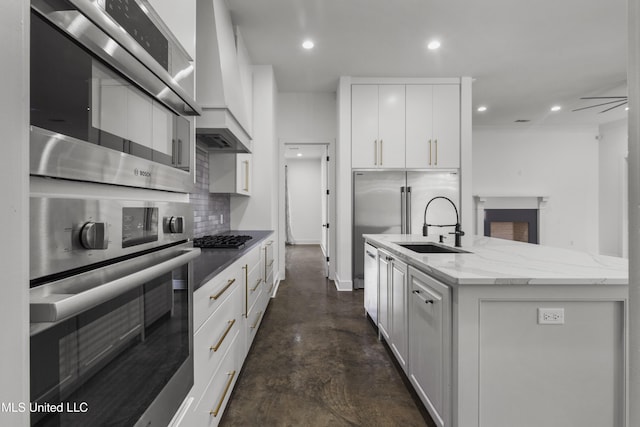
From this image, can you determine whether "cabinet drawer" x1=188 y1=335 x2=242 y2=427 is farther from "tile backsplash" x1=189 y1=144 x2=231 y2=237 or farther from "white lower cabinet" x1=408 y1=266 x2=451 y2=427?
"tile backsplash" x1=189 y1=144 x2=231 y2=237

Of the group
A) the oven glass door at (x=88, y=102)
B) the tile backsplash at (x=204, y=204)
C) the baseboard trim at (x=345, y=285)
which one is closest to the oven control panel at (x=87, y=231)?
the oven glass door at (x=88, y=102)

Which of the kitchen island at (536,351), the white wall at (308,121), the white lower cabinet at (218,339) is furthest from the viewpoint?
the white wall at (308,121)

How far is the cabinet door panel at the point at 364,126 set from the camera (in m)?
4.31

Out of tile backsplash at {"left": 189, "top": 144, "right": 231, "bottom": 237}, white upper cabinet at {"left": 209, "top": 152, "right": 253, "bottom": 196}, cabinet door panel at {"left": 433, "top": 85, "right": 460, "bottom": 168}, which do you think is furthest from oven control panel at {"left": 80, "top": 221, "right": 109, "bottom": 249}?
cabinet door panel at {"left": 433, "top": 85, "right": 460, "bottom": 168}

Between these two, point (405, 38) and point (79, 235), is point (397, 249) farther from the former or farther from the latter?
point (405, 38)

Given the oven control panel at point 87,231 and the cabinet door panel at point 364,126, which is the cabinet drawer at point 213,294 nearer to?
the oven control panel at point 87,231

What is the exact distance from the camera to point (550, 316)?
1240mm

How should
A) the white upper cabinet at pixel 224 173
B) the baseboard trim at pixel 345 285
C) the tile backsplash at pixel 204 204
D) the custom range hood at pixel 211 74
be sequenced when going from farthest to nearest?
the baseboard trim at pixel 345 285 < the white upper cabinet at pixel 224 173 < the tile backsplash at pixel 204 204 < the custom range hood at pixel 211 74

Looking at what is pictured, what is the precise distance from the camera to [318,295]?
3975 mm

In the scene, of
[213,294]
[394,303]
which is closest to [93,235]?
[213,294]

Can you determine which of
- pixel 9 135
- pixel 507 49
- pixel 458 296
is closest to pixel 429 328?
pixel 458 296

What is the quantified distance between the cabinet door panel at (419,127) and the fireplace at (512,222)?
339 cm

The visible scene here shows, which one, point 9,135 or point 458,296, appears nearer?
point 9,135

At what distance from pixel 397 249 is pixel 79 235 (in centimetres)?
174
